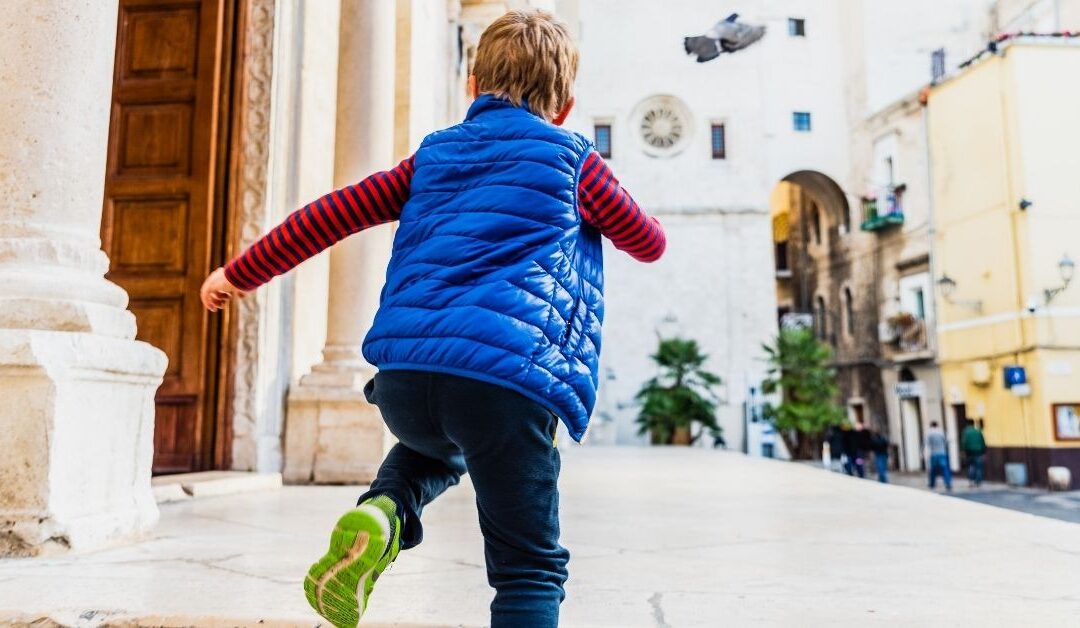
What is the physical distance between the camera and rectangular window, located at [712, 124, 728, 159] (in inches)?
1104

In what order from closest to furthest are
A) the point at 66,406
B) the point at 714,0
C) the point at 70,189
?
the point at 66,406 → the point at 70,189 → the point at 714,0

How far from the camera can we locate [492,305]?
1.48 metres

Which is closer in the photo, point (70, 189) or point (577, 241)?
point (577, 241)

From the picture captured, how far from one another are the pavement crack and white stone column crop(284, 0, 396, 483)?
3.84m

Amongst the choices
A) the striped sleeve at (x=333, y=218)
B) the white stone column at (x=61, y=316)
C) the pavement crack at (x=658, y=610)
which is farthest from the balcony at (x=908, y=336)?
the striped sleeve at (x=333, y=218)

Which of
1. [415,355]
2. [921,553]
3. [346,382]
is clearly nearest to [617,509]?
[921,553]

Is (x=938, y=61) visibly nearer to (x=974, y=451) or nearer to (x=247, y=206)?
(x=974, y=451)

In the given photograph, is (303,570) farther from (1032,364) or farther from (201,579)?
(1032,364)

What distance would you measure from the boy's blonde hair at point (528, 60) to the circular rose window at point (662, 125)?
2708 centimetres

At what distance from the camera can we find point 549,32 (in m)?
1.65

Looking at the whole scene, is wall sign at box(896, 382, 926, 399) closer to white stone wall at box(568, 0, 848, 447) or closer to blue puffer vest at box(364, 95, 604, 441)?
white stone wall at box(568, 0, 848, 447)

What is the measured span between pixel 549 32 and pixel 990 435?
23.5 meters

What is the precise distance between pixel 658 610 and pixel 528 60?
1.27m

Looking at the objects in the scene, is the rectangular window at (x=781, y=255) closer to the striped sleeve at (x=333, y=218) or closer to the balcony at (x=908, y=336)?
the balcony at (x=908, y=336)
